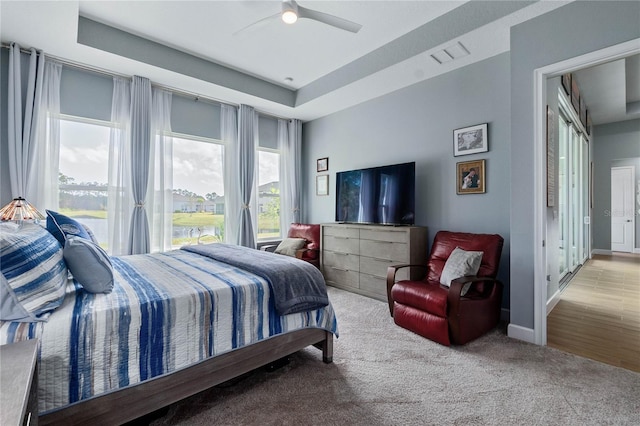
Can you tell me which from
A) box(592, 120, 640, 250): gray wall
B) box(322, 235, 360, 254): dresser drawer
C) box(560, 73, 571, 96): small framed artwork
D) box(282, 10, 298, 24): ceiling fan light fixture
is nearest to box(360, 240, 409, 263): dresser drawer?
box(322, 235, 360, 254): dresser drawer

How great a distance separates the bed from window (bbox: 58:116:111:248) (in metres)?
2.00

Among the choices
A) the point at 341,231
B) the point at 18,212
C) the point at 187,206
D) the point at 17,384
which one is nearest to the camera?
the point at 17,384

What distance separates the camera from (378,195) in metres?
4.10

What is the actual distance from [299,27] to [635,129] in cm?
764

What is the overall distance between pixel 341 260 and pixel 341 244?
9.3 inches

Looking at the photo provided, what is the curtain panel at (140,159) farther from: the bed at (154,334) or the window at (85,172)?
the bed at (154,334)

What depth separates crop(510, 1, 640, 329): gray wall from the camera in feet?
7.65

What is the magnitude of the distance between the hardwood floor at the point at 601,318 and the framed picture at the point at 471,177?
5.19 feet

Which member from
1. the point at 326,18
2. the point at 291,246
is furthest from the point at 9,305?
the point at 291,246

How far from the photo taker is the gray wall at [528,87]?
2.33m

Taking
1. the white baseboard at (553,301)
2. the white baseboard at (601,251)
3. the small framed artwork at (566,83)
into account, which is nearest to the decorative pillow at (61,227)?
the white baseboard at (553,301)

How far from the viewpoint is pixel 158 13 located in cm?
301

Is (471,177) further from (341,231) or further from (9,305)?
(9,305)

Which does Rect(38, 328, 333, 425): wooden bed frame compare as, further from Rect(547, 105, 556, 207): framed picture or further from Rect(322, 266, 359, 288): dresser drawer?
Rect(547, 105, 556, 207): framed picture
